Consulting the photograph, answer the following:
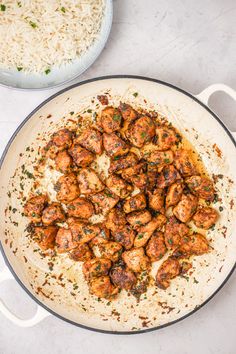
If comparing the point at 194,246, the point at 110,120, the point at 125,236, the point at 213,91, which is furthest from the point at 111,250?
the point at 213,91

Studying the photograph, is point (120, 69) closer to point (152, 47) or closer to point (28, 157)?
point (152, 47)

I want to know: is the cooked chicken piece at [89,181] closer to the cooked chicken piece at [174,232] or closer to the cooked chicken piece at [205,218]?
the cooked chicken piece at [174,232]

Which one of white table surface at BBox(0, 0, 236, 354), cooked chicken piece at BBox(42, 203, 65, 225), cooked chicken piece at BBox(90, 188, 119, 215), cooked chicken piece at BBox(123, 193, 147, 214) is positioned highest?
white table surface at BBox(0, 0, 236, 354)

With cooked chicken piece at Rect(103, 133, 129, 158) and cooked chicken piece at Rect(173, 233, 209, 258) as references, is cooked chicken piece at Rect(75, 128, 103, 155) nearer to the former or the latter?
cooked chicken piece at Rect(103, 133, 129, 158)

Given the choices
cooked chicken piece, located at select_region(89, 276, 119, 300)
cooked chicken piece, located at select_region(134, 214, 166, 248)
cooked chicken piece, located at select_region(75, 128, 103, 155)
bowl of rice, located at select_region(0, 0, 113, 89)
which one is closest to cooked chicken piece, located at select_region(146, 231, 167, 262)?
cooked chicken piece, located at select_region(134, 214, 166, 248)

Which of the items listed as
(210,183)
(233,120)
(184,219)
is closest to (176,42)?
(233,120)
